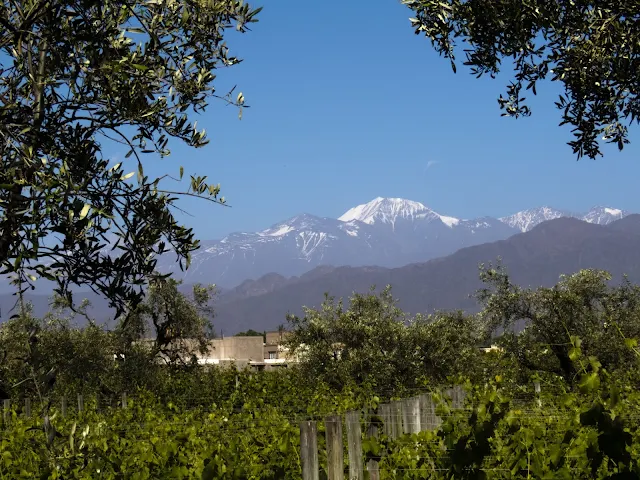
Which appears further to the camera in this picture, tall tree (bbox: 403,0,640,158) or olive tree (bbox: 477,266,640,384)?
olive tree (bbox: 477,266,640,384)

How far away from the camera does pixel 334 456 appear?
22.2ft

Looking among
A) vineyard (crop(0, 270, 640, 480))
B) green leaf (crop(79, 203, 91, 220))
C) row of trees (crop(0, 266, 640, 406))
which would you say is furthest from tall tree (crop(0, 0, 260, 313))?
row of trees (crop(0, 266, 640, 406))

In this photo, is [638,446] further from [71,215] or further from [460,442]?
[71,215]

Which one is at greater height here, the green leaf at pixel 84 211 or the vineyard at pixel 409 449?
the green leaf at pixel 84 211

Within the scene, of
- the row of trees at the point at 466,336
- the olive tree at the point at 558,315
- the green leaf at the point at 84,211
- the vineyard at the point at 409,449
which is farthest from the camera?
the row of trees at the point at 466,336

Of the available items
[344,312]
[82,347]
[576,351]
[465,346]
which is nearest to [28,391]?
[82,347]

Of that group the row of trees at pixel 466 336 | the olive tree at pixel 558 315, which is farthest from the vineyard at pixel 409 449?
the row of trees at pixel 466 336

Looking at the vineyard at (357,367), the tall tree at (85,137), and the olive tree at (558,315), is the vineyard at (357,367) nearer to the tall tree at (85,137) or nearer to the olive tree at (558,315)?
the olive tree at (558,315)

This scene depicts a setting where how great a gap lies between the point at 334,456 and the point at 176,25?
13.3 ft

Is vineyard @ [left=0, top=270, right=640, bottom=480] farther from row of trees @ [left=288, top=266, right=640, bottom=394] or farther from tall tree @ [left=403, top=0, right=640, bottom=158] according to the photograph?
tall tree @ [left=403, top=0, right=640, bottom=158]

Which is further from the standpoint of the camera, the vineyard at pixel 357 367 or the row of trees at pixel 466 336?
the row of trees at pixel 466 336

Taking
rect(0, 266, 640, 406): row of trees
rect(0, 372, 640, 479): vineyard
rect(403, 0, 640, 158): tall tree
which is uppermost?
rect(403, 0, 640, 158): tall tree

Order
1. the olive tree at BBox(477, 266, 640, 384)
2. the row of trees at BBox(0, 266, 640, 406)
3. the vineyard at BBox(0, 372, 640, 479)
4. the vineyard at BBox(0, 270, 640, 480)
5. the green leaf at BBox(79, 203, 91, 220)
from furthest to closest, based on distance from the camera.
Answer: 1. the row of trees at BBox(0, 266, 640, 406)
2. the olive tree at BBox(477, 266, 640, 384)
3. the vineyard at BBox(0, 270, 640, 480)
4. the vineyard at BBox(0, 372, 640, 479)
5. the green leaf at BBox(79, 203, 91, 220)

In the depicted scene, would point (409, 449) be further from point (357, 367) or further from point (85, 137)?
point (357, 367)
